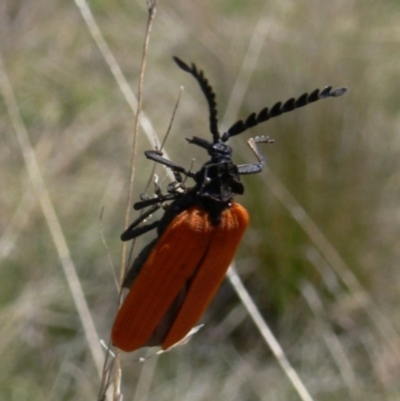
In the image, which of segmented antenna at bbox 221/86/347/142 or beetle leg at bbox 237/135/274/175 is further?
beetle leg at bbox 237/135/274/175

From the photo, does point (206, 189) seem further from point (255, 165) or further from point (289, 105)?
point (289, 105)

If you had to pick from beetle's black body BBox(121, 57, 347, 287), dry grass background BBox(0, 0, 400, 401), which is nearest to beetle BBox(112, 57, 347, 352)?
beetle's black body BBox(121, 57, 347, 287)

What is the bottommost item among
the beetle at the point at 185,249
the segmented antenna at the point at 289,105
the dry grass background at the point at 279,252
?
the dry grass background at the point at 279,252

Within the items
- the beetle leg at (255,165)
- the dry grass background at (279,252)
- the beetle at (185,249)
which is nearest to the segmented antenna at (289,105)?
the beetle at (185,249)

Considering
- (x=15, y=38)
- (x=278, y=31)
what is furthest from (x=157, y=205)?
(x=15, y=38)

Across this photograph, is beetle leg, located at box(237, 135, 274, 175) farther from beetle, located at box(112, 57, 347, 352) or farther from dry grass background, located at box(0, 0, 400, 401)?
dry grass background, located at box(0, 0, 400, 401)

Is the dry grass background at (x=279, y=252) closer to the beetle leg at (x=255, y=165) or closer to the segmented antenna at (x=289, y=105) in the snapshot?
the beetle leg at (x=255, y=165)

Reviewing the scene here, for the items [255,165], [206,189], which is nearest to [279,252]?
[255,165]

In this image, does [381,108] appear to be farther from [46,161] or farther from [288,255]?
[46,161]
